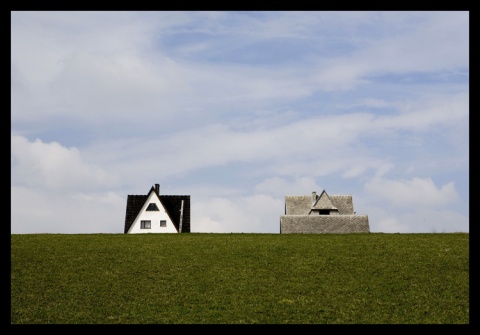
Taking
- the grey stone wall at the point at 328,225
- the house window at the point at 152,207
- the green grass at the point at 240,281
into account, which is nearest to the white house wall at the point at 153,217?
the house window at the point at 152,207

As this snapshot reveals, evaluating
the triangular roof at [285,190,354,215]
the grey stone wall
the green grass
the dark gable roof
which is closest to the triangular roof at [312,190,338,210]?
the triangular roof at [285,190,354,215]

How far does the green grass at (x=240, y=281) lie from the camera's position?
20.1m

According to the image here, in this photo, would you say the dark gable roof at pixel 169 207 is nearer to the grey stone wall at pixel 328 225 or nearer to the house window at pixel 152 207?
the house window at pixel 152 207

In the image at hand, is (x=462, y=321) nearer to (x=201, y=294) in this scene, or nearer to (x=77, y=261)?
(x=201, y=294)

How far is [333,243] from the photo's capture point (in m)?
38.1

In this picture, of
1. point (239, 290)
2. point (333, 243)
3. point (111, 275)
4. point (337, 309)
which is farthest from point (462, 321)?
point (333, 243)

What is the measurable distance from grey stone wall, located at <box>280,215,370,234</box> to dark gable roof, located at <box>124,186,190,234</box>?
20933 millimetres

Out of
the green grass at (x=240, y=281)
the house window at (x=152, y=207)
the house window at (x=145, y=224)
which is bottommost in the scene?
the green grass at (x=240, y=281)

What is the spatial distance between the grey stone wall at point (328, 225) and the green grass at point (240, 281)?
1775 cm

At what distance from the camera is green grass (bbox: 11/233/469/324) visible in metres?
20.1

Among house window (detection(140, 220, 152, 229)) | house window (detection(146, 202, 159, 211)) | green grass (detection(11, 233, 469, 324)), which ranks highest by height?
house window (detection(146, 202, 159, 211))

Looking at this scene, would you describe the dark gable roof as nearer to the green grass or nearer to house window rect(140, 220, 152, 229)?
house window rect(140, 220, 152, 229)
